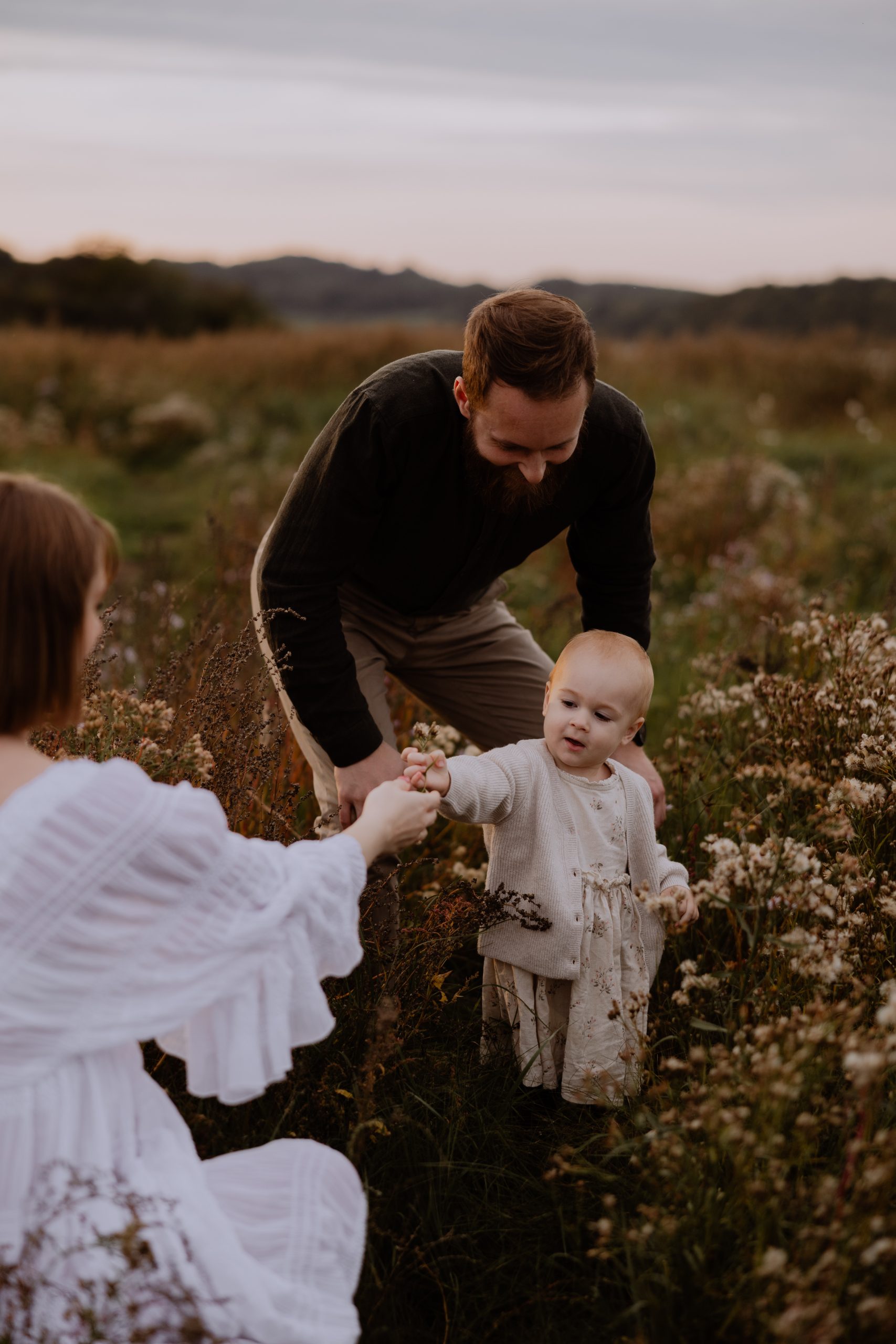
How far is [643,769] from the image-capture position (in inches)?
130

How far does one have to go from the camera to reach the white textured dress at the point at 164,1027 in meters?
1.75

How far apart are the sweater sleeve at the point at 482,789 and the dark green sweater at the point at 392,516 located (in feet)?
1.59

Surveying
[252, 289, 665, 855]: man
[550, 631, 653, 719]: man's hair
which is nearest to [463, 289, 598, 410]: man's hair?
[252, 289, 665, 855]: man

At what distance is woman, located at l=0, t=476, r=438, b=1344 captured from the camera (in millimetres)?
1752

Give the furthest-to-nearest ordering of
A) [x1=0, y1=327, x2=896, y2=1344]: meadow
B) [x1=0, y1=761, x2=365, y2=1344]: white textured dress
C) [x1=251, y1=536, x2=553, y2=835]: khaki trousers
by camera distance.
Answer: [x1=251, y1=536, x2=553, y2=835]: khaki trousers, [x1=0, y1=327, x2=896, y2=1344]: meadow, [x1=0, y1=761, x2=365, y2=1344]: white textured dress

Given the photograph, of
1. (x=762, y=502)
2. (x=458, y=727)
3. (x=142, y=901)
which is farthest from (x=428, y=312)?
(x=142, y=901)

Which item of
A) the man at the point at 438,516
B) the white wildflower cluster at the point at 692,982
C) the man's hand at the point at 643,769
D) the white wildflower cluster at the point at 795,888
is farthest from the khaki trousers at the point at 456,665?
the white wildflower cluster at the point at 692,982

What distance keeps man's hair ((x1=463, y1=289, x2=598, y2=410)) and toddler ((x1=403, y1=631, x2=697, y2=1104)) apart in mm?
711

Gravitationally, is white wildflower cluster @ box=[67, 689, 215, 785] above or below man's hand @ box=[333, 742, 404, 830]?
above

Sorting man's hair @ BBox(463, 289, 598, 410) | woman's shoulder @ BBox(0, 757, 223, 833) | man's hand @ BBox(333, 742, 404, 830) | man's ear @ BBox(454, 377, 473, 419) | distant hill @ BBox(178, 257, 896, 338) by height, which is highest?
distant hill @ BBox(178, 257, 896, 338)

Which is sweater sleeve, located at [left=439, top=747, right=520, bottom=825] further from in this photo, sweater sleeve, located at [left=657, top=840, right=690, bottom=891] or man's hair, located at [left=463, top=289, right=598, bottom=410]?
man's hair, located at [left=463, top=289, right=598, bottom=410]

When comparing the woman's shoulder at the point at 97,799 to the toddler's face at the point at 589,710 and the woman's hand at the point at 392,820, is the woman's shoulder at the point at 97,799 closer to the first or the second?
the woman's hand at the point at 392,820

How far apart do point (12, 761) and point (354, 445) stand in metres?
1.52

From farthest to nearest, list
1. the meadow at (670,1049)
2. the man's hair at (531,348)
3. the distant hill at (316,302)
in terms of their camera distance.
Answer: the distant hill at (316,302) → the man's hair at (531,348) → the meadow at (670,1049)
